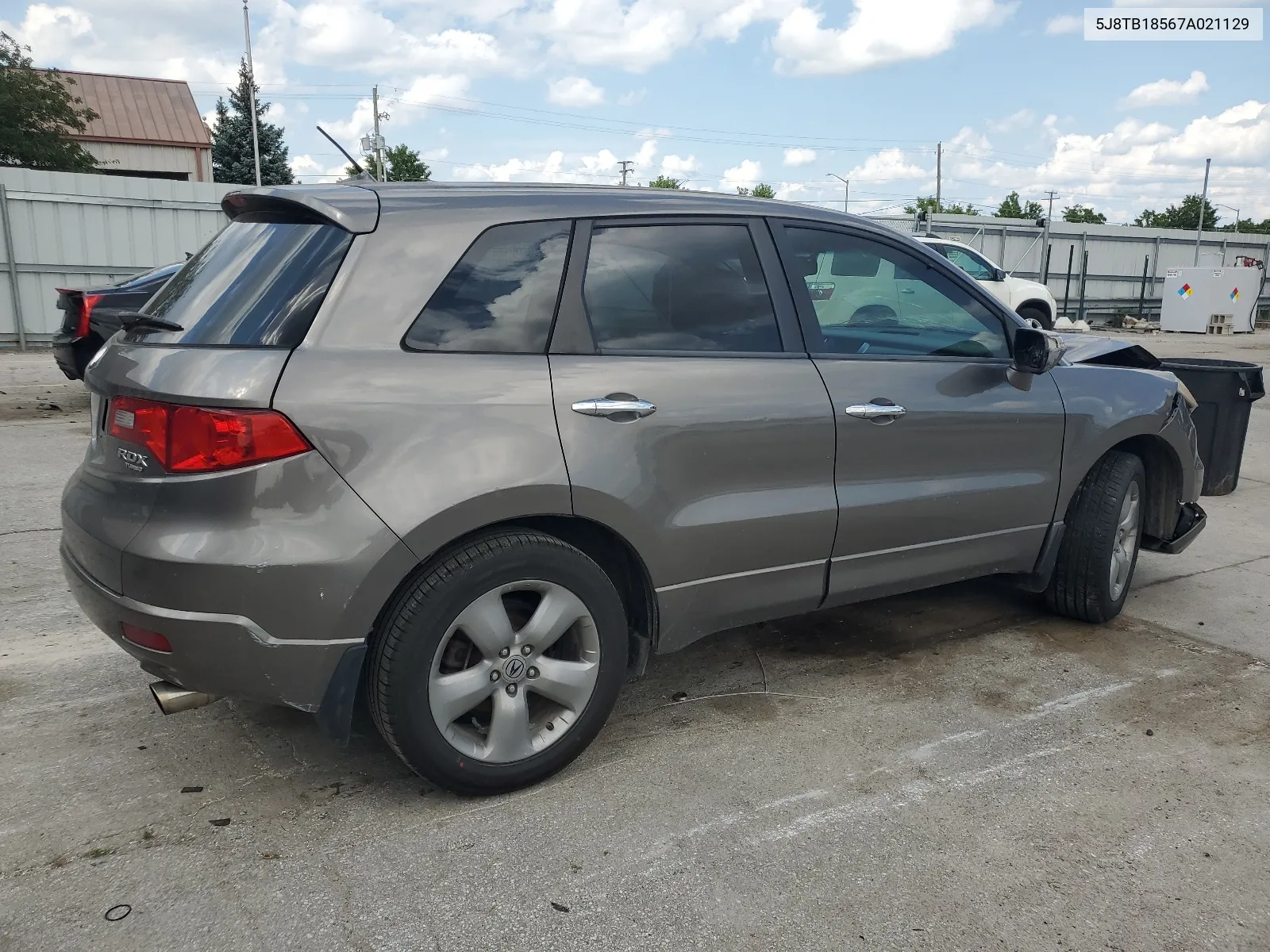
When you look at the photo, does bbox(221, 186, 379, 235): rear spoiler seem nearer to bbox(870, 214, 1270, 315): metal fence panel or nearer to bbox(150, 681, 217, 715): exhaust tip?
bbox(150, 681, 217, 715): exhaust tip

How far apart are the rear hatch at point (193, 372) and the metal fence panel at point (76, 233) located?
12710 millimetres

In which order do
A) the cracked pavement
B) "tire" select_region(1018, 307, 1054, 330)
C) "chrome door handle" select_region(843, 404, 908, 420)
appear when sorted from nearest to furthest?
the cracked pavement < "chrome door handle" select_region(843, 404, 908, 420) < "tire" select_region(1018, 307, 1054, 330)

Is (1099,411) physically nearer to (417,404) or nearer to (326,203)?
(417,404)

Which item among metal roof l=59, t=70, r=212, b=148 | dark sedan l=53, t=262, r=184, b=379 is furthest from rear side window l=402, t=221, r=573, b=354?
metal roof l=59, t=70, r=212, b=148

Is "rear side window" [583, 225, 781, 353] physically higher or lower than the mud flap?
higher

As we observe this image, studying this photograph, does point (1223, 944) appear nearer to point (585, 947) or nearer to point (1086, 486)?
point (585, 947)

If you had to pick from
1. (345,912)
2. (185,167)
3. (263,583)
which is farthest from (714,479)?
(185,167)

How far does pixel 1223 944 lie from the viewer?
2381mm

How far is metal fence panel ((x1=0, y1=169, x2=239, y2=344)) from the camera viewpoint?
1478cm

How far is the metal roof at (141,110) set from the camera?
43000 millimetres

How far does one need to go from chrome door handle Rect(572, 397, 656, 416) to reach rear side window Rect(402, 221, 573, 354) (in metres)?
0.20

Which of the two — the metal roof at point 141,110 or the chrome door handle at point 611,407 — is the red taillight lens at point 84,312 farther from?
the metal roof at point 141,110

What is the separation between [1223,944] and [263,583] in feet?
8.06

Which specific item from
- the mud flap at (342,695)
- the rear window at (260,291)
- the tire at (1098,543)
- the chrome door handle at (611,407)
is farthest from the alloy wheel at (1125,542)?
the rear window at (260,291)
